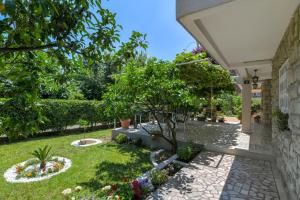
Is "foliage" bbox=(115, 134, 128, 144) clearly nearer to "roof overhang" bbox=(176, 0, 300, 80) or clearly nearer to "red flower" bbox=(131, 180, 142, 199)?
"red flower" bbox=(131, 180, 142, 199)

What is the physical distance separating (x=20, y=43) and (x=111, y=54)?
1.19 m

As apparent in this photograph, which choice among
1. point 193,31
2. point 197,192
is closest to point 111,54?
point 193,31

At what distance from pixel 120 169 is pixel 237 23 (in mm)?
5542

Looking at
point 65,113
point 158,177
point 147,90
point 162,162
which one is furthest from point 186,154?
point 65,113

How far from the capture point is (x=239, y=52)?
632 cm

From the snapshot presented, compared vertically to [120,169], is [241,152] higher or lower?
higher

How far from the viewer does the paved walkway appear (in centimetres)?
440

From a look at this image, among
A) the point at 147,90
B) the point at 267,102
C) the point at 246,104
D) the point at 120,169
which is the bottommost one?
the point at 120,169

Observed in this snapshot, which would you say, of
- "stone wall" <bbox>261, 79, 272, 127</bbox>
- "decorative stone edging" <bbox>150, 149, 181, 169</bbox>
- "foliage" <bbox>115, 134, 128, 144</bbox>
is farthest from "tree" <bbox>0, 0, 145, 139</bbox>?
"stone wall" <bbox>261, 79, 272, 127</bbox>

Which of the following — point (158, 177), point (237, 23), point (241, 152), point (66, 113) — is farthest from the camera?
point (66, 113)

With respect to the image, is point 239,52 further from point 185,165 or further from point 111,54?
point 111,54

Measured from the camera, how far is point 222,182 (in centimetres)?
505

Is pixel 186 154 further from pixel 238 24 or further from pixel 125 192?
pixel 238 24

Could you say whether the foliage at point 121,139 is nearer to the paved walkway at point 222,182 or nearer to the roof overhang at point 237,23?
the paved walkway at point 222,182
